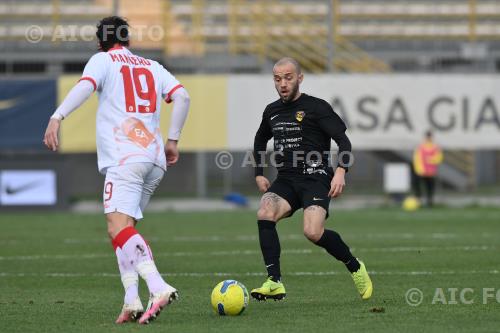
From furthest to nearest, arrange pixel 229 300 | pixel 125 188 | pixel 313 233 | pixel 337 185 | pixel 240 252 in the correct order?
pixel 240 252 < pixel 313 233 < pixel 337 185 < pixel 229 300 < pixel 125 188

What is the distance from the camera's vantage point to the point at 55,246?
14875 mm

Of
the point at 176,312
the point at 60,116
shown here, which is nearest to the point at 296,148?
the point at 176,312

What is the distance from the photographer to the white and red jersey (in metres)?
7.54

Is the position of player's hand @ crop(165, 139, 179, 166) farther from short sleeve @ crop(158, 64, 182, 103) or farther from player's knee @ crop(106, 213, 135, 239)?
player's knee @ crop(106, 213, 135, 239)

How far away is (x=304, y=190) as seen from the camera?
8953mm

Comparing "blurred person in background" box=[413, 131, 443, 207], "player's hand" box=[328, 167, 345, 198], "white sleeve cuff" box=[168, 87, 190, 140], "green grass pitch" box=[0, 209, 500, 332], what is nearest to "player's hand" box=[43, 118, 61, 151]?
"white sleeve cuff" box=[168, 87, 190, 140]

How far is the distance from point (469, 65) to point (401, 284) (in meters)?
20.0

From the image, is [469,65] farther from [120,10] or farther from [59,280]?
[59,280]

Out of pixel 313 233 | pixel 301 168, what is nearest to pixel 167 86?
pixel 301 168

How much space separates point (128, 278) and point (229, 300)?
804mm

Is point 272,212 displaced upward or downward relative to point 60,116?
downward

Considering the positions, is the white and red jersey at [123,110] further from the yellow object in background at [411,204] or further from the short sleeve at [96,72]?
the yellow object in background at [411,204]

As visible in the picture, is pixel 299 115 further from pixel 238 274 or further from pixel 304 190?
pixel 238 274

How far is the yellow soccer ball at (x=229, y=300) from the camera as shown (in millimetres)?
7902
